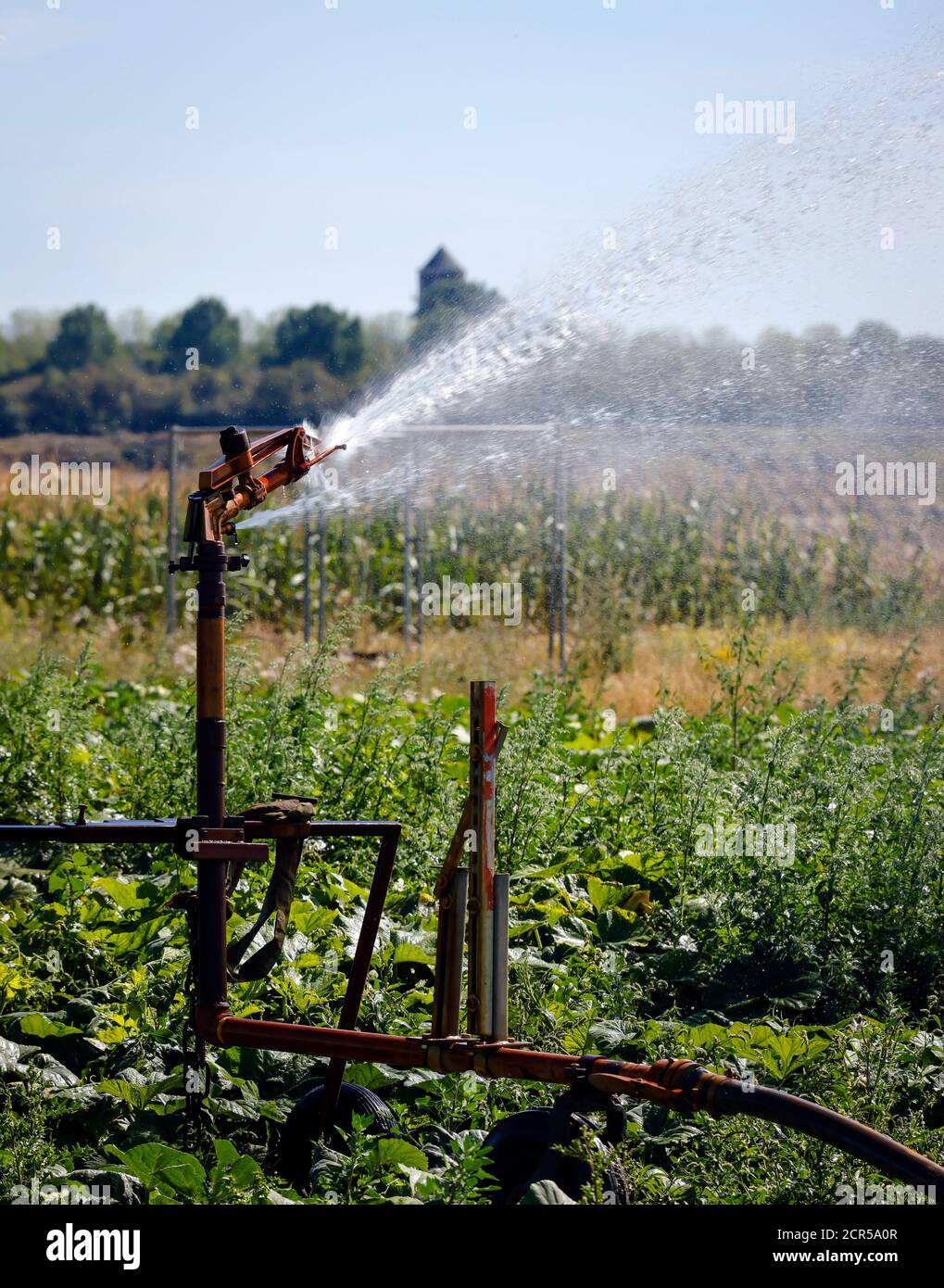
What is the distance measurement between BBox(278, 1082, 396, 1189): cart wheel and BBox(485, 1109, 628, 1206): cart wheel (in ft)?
1.45

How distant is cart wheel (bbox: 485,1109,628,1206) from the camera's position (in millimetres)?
2883

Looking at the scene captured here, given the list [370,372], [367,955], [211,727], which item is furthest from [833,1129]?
[370,372]

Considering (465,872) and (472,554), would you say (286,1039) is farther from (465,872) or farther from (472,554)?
(472,554)

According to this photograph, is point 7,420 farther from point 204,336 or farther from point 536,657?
point 536,657

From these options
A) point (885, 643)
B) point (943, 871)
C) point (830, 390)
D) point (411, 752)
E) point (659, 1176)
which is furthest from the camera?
point (885, 643)

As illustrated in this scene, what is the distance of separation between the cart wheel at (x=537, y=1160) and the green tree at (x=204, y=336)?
4258 cm

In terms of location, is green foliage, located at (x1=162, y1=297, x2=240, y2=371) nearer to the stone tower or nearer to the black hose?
the stone tower

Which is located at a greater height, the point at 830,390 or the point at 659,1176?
the point at 830,390

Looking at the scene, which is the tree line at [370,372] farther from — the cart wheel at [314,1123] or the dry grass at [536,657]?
the cart wheel at [314,1123]

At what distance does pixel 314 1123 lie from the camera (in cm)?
350

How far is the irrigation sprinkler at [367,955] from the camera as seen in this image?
2805 millimetres

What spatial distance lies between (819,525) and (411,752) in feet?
38.9

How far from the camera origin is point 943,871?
4.71m
